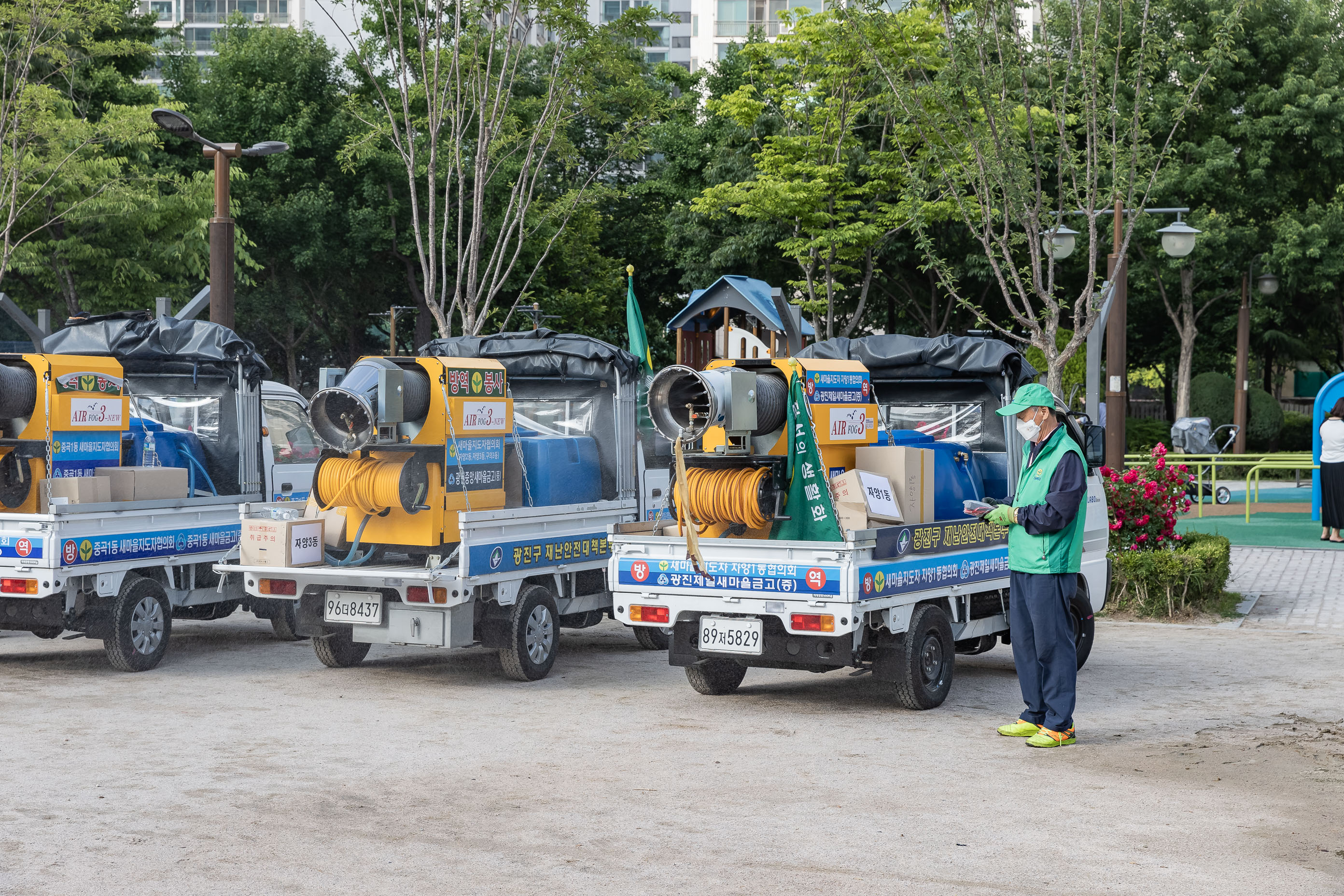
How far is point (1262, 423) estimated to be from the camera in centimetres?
3731

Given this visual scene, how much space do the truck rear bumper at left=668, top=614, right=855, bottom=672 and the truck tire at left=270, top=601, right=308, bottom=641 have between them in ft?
12.2

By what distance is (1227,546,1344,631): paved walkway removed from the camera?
13.2 metres

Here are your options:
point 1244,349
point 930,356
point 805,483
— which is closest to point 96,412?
point 805,483

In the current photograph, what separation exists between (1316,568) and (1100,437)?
8051 mm

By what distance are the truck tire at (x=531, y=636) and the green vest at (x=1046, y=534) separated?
345 centimetres

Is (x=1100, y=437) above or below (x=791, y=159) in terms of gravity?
below

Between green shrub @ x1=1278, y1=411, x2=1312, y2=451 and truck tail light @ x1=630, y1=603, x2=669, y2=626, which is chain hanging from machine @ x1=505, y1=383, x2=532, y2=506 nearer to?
truck tail light @ x1=630, y1=603, x2=669, y2=626

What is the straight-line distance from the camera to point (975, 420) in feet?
35.2

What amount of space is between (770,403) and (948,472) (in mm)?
1538

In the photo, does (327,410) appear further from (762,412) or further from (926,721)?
(926,721)

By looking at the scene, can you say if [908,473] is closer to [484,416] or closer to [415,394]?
[484,416]

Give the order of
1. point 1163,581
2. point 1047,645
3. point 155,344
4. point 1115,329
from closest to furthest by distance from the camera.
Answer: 1. point 1047,645
2. point 155,344
3. point 1163,581
4. point 1115,329

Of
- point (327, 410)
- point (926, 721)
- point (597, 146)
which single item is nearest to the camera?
point (926, 721)

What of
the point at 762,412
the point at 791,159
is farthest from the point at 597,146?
the point at 762,412
